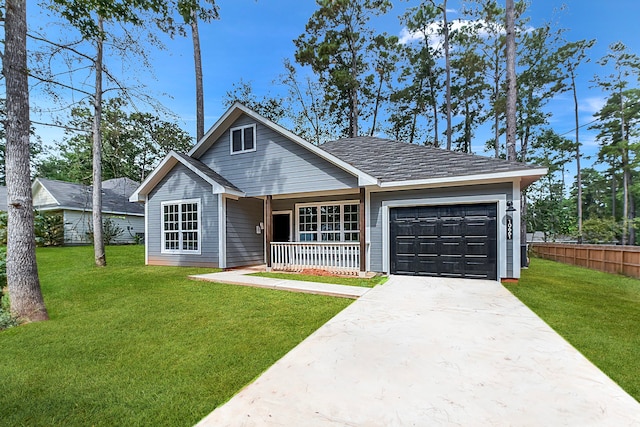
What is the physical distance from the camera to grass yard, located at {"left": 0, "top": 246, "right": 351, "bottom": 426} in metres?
2.28

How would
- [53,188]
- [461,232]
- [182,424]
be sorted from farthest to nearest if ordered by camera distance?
[53,188]
[461,232]
[182,424]

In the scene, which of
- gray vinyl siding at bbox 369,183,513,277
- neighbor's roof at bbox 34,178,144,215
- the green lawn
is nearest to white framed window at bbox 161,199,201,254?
gray vinyl siding at bbox 369,183,513,277

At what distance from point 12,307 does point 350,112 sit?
20.5 metres

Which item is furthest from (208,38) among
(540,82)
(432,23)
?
(540,82)

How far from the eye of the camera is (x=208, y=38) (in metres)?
13.4

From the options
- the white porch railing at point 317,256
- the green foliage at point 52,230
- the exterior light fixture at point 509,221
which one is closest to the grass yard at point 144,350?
the white porch railing at point 317,256

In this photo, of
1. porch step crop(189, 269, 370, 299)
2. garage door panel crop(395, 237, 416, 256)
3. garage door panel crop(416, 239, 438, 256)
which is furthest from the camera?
garage door panel crop(395, 237, 416, 256)

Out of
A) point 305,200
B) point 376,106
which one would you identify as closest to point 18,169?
point 305,200

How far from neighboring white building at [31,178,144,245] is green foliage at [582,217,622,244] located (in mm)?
30413

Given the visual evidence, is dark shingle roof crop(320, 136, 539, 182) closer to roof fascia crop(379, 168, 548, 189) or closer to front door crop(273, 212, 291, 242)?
roof fascia crop(379, 168, 548, 189)

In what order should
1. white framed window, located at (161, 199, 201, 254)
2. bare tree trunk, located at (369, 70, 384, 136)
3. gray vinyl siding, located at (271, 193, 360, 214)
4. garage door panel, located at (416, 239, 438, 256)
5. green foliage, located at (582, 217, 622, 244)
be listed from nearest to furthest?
Answer: garage door panel, located at (416, 239, 438, 256), gray vinyl siding, located at (271, 193, 360, 214), white framed window, located at (161, 199, 201, 254), green foliage, located at (582, 217, 622, 244), bare tree trunk, located at (369, 70, 384, 136)

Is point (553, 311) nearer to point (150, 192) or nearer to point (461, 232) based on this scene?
point (461, 232)

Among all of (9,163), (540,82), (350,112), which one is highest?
(540,82)

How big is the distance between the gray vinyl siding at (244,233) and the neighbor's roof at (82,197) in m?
11.7
